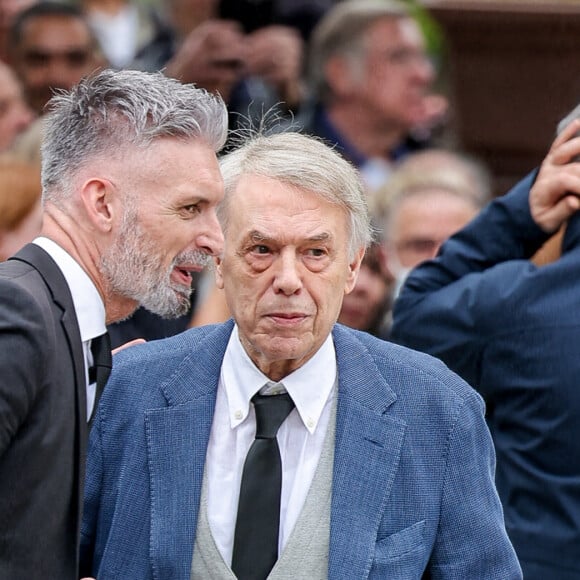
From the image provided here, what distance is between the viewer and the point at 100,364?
264 centimetres

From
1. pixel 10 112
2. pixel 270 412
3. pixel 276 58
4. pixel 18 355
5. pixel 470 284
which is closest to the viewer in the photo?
pixel 18 355

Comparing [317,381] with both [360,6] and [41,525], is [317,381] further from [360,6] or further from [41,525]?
[360,6]

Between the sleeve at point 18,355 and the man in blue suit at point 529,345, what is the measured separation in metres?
1.28

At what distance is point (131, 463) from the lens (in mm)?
2779

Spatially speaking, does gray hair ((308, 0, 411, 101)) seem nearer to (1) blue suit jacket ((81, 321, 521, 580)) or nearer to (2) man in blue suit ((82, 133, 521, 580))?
(2) man in blue suit ((82, 133, 521, 580))

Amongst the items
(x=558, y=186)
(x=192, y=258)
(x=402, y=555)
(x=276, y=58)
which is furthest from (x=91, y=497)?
(x=276, y=58)

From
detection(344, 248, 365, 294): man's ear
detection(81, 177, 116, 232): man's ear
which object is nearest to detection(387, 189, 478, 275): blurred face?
detection(344, 248, 365, 294): man's ear

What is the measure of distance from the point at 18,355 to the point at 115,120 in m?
0.58

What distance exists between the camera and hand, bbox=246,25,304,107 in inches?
276

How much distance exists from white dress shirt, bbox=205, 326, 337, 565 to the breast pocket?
0.19 metres

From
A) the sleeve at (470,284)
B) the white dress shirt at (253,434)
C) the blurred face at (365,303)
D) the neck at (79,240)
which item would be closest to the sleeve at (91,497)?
the white dress shirt at (253,434)

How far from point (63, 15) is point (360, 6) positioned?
4.98 ft

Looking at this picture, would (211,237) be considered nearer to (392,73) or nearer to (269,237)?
(269,237)

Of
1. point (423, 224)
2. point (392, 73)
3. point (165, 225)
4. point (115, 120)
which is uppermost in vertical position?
point (115, 120)
